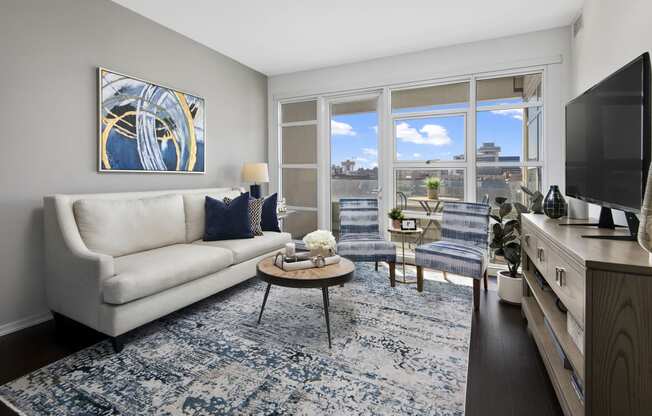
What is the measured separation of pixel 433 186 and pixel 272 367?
9.61ft

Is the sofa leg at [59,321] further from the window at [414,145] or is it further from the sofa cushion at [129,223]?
the window at [414,145]

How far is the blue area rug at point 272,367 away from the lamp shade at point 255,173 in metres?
1.80

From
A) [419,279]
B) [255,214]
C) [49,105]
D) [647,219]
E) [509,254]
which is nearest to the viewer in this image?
[647,219]

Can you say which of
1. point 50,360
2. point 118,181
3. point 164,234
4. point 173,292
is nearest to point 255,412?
point 173,292

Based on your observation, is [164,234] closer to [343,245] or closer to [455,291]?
[343,245]

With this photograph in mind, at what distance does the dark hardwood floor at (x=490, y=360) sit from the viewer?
63.9 inches

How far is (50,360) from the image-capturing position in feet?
6.59

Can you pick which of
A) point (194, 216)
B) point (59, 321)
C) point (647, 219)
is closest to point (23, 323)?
point (59, 321)

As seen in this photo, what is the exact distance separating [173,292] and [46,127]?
1571 mm

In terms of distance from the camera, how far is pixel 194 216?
334cm

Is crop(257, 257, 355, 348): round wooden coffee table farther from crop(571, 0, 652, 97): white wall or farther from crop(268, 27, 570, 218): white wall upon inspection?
crop(268, 27, 570, 218): white wall

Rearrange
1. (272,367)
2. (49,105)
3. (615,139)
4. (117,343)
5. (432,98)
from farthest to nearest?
(432,98) → (49,105) → (117,343) → (272,367) → (615,139)

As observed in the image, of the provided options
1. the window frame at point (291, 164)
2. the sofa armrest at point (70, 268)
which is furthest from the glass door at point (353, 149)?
the sofa armrest at point (70, 268)

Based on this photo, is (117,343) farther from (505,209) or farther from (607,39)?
(607,39)
